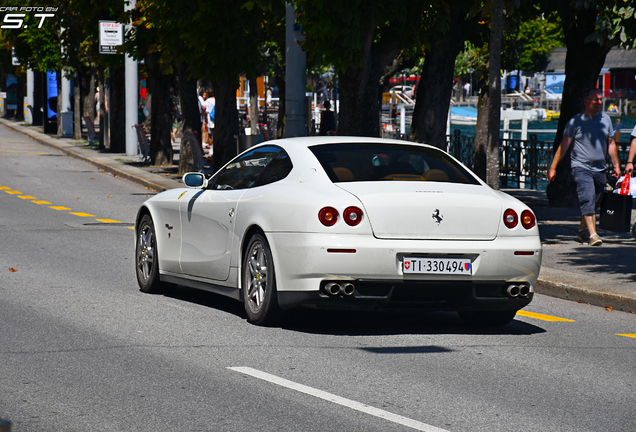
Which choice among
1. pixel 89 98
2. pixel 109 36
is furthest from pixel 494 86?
pixel 89 98

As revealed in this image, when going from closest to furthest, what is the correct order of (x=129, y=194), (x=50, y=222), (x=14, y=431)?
(x=14, y=431), (x=50, y=222), (x=129, y=194)

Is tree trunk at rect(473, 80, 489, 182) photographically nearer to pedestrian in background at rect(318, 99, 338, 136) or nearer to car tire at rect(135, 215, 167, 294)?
pedestrian in background at rect(318, 99, 338, 136)

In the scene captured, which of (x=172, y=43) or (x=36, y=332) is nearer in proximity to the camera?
(x=36, y=332)

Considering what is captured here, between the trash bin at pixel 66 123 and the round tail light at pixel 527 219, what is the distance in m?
41.5

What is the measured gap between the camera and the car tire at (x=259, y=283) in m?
7.44

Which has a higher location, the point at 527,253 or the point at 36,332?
the point at 527,253

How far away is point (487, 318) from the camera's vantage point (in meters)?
8.03

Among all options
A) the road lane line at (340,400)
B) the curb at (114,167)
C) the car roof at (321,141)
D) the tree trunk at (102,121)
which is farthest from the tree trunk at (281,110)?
the road lane line at (340,400)

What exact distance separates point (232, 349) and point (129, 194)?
1496cm

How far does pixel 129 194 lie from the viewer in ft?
70.2

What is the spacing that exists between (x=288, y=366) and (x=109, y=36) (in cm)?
2407

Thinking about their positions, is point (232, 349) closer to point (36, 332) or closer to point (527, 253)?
point (36, 332)

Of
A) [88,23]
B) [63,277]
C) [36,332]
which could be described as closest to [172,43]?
[88,23]

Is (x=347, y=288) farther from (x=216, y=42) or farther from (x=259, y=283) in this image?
(x=216, y=42)
